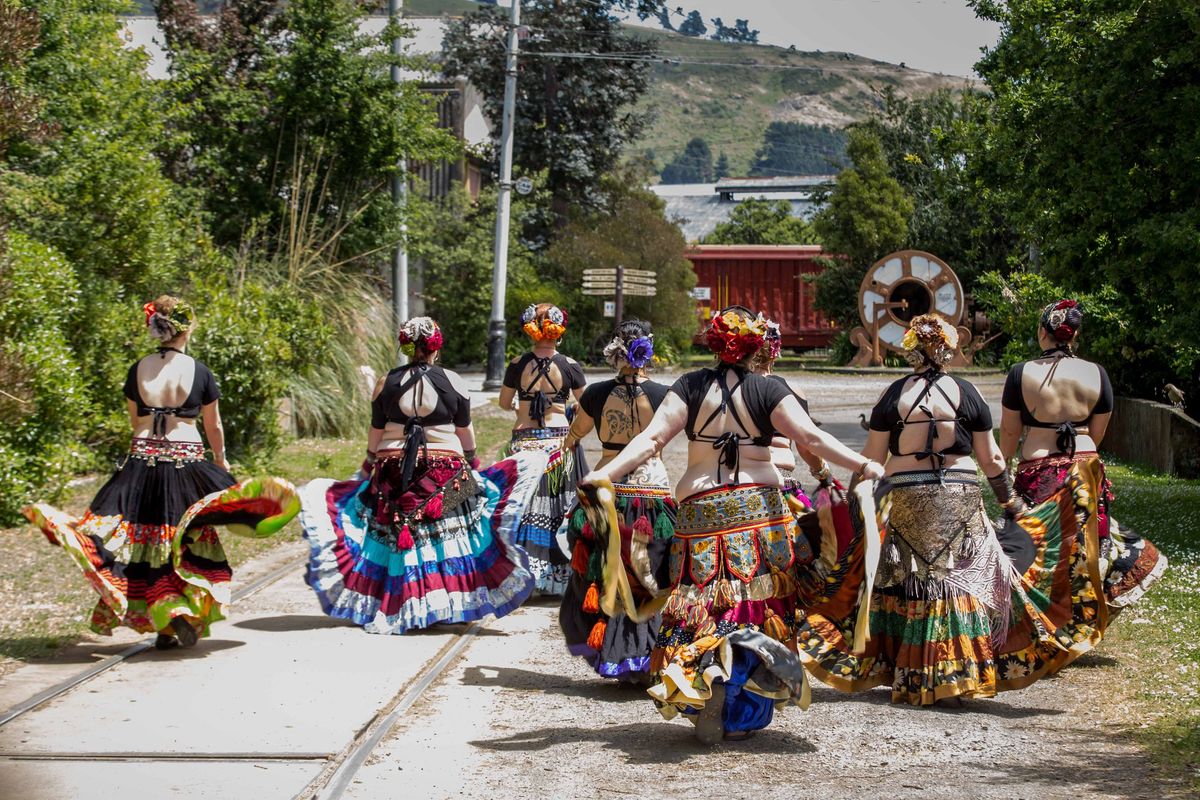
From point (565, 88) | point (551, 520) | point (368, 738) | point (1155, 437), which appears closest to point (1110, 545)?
point (551, 520)

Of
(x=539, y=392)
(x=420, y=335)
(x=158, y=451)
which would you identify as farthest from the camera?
(x=539, y=392)

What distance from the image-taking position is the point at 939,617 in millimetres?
6898

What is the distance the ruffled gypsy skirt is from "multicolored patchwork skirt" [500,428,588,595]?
10.2 ft

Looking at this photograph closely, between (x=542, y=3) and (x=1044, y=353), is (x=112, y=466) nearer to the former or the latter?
(x=1044, y=353)

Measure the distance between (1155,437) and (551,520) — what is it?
37.0ft

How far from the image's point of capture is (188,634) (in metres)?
8.28

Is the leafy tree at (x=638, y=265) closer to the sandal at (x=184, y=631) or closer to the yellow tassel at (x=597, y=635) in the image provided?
the sandal at (x=184, y=631)

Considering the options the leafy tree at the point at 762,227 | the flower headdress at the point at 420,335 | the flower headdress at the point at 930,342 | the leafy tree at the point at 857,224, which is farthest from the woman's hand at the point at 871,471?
the leafy tree at the point at 762,227

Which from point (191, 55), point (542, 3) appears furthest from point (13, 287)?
point (542, 3)

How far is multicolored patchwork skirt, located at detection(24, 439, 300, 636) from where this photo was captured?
8.02m

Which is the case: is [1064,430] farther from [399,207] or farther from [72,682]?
[399,207]

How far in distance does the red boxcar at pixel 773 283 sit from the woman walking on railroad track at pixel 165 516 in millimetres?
41909

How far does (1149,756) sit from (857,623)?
4.53 feet

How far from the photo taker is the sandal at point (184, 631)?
8.24 metres
